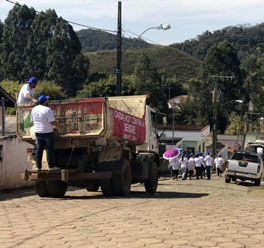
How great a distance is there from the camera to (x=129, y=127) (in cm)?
1474

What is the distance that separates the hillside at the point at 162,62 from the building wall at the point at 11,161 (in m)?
119

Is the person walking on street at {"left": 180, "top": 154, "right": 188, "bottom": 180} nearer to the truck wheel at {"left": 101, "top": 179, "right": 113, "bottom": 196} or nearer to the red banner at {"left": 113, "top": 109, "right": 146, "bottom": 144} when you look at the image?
the red banner at {"left": 113, "top": 109, "right": 146, "bottom": 144}

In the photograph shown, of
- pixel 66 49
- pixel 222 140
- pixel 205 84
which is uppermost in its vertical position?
pixel 66 49

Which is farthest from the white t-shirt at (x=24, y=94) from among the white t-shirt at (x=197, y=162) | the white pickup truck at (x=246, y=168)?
the white t-shirt at (x=197, y=162)

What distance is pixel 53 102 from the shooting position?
1348 centimetres

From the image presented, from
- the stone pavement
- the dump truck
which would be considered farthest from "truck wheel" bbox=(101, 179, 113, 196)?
the stone pavement

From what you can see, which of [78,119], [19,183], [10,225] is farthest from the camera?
[19,183]

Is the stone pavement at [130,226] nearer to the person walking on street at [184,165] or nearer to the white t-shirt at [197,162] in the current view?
the person walking on street at [184,165]

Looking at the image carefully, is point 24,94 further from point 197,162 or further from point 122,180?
point 197,162

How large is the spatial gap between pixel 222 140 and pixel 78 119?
71.6 metres

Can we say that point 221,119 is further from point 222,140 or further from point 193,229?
point 193,229

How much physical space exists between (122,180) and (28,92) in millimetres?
3338

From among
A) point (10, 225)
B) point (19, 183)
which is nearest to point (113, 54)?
point (19, 183)

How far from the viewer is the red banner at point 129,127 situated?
13.6 meters
